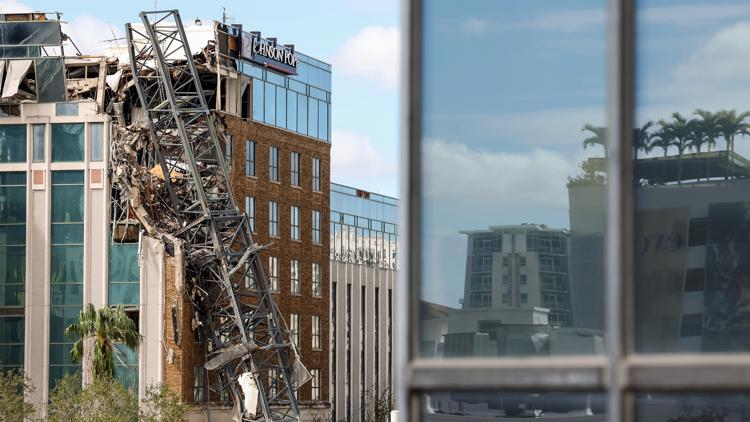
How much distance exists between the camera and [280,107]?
87.4 metres

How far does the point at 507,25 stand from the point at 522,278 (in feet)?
4.58

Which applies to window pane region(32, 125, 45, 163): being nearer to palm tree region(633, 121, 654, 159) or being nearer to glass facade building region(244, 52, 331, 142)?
glass facade building region(244, 52, 331, 142)

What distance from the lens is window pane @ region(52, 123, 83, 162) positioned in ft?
254

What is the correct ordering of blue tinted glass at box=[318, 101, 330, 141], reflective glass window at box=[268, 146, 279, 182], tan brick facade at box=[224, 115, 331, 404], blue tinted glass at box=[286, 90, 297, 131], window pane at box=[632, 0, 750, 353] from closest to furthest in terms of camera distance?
Answer: window pane at box=[632, 0, 750, 353] < tan brick facade at box=[224, 115, 331, 404] < reflective glass window at box=[268, 146, 279, 182] < blue tinted glass at box=[286, 90, 297, 131] < blue tinted glass at box=[318, 101, 330, 141]

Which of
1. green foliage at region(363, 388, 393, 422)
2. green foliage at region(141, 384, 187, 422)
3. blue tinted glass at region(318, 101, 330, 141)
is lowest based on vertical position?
green foliage at region(363, 388, 393, 422)

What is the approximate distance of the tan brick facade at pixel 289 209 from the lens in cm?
8325

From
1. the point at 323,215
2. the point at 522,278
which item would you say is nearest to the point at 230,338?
the point at 323,215

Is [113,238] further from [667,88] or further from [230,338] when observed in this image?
[667,88]

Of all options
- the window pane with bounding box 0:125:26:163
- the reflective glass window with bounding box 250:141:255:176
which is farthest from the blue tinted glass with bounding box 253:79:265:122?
the window pane with bounding box 0:125:26:163

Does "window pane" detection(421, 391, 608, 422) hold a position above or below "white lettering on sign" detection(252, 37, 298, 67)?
below

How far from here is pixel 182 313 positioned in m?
75.6

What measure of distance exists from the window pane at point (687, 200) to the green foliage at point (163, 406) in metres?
62.0

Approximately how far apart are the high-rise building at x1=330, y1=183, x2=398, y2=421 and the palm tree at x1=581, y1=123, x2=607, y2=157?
94.5 metres

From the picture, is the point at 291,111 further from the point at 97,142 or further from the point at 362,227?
the point at 362,227
